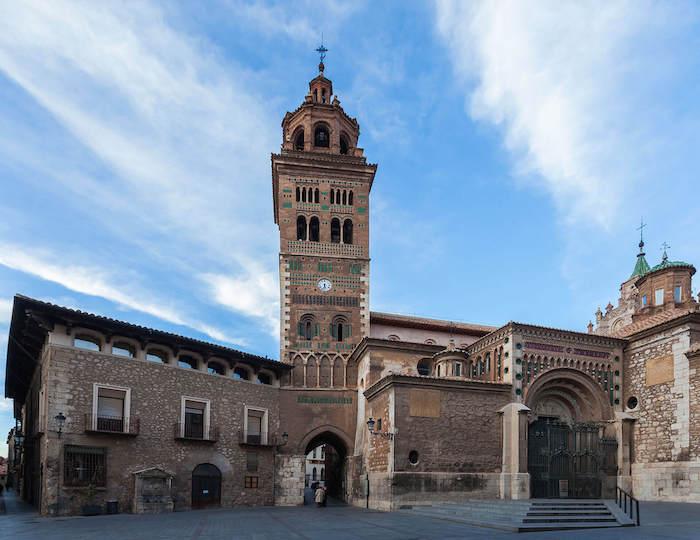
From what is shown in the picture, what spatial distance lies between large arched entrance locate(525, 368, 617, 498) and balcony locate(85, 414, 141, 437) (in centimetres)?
1665

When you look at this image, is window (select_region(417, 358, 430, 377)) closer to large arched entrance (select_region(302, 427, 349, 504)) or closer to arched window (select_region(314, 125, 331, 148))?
large arched entrance (select_region(302, 427, 349, 504))

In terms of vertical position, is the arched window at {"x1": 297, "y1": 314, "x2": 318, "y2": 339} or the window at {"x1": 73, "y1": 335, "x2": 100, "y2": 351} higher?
the arched window at {"x1": 297, "y1": 314, "x2": 318, "y2": 339}

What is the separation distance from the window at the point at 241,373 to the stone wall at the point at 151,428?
0.49 m

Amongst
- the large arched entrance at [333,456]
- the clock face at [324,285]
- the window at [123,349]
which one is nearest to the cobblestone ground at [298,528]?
the window at [123,349]

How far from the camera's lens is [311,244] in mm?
36031

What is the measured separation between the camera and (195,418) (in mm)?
27219

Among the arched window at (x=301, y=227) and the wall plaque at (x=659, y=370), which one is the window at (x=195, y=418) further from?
the wall plaque at (x=659, y=370)

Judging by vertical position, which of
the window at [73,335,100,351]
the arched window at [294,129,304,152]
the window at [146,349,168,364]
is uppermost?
the arched window at [294,129,304,152]

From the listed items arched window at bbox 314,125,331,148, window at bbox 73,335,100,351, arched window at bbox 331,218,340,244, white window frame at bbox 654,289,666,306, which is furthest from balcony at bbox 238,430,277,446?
white window frame at bbox 654,289,666,306

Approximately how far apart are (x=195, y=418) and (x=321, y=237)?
46.0 feet

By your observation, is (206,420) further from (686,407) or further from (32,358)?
(686,407)

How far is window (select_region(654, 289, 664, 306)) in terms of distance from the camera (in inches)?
1326

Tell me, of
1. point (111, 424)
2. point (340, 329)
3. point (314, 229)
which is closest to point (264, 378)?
point (340, 329)

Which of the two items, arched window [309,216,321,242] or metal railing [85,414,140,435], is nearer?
metal railing [85,414,140,435]
